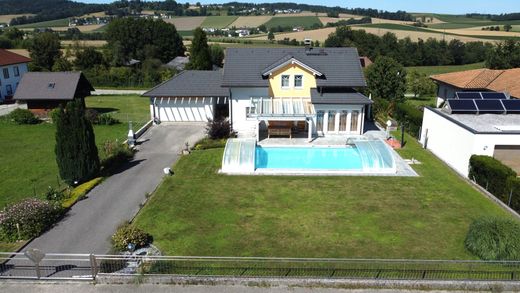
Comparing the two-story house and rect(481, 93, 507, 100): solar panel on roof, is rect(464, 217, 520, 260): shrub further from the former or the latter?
the two-story house

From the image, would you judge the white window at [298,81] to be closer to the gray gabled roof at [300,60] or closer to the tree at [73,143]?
the gray gabled roof at [300,60]

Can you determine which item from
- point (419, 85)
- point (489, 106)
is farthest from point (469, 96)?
point (419, 85)

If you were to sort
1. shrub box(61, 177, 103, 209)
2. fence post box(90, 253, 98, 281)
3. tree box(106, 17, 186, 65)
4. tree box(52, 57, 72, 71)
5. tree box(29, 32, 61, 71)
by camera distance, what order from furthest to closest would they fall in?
tree box(106, 17, 186, 65) < tree box(29, 32, 61, 71) < tree box(52, 57, 72, 71) < shrub box(61, 177, 103, 209) < fence post box(90, 253, 98, 281)

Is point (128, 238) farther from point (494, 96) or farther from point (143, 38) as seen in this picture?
point (143, 38)

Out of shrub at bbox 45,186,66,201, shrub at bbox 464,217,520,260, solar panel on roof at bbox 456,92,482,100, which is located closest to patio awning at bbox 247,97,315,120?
Result: solar panel on roof at bbox 456,92,482,100

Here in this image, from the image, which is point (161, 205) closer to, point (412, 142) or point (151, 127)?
point (151, 127)

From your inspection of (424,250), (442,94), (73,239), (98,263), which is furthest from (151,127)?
(442,94)
